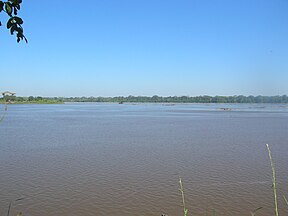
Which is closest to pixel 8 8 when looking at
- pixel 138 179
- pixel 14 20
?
pixel 14 20

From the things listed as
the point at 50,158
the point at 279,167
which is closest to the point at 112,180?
the point at 50,158

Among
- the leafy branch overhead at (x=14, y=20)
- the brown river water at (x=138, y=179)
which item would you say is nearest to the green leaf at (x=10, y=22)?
the leafy branch overhead at (x=14, y=20)

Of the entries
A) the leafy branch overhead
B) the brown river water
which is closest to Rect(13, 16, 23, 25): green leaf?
the leafy branch overhead

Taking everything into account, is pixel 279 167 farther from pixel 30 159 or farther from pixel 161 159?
pixel 30 159

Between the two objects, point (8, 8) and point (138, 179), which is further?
point (138, 179)

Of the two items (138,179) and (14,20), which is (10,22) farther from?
(138,179)

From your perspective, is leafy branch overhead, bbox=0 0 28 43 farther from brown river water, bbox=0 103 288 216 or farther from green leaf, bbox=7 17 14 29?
brown river water, bbox=0 103 288 216

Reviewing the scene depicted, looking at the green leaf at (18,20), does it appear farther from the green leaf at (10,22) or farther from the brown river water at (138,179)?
the brown river water at (138,179)

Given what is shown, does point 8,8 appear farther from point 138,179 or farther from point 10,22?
point 138,179

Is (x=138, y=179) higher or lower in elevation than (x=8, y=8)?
lower

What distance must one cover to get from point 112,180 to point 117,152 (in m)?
4.28

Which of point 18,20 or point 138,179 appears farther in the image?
point 138,179

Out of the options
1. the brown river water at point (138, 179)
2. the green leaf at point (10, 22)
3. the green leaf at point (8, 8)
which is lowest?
the brown river water at point (138, 179)

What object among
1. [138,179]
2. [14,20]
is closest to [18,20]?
[14,20]
